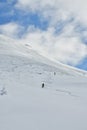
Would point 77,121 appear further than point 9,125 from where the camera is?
Yes

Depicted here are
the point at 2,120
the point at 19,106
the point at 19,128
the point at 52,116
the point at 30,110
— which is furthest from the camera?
the point at 19,106

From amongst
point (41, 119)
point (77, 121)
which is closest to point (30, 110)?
point (41, 119)

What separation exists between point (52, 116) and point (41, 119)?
16.6 inches

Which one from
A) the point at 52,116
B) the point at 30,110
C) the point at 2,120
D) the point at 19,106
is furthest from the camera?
the point at 19,106

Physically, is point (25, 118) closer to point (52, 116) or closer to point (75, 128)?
point (52, 116)

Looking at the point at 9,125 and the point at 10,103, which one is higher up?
the point at 10,103

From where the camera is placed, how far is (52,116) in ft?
18.5

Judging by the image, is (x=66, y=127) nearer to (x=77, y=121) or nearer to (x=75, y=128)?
(x=75, y=128)

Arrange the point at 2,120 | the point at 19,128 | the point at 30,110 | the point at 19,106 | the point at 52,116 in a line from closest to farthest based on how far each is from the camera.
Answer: the point at 19,128
the point at 2,120
the point at 52,116
the point at 30,110
the point at 19,106

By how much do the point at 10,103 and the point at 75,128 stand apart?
2.70 metres

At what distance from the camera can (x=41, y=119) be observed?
5.30 meters

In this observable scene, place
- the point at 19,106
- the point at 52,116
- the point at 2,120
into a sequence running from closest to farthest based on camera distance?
the point at 2,120
the point at 52,116
the point at 19,106

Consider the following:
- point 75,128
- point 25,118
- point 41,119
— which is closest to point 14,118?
point 25,118

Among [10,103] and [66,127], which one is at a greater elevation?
[10,103]
